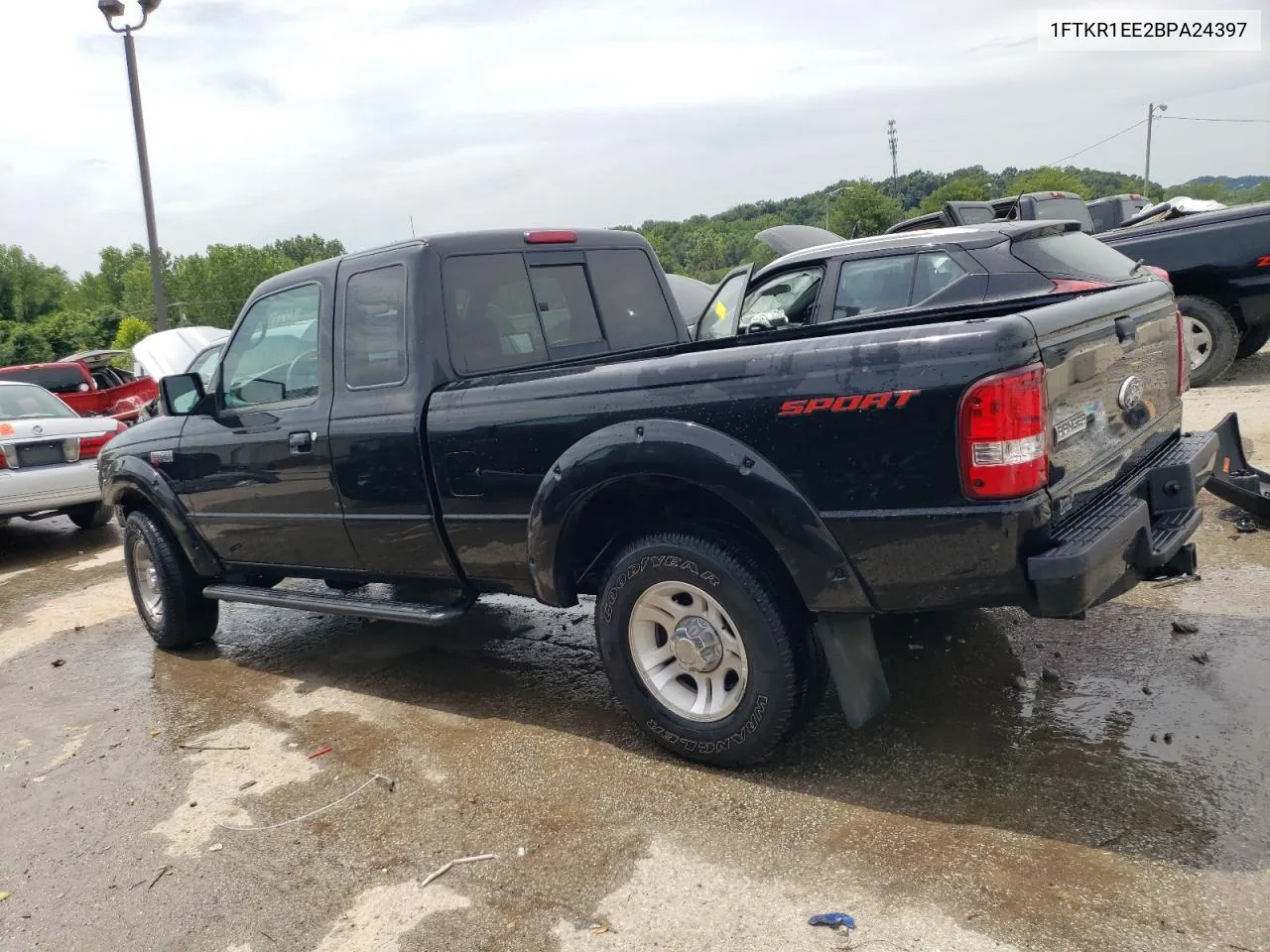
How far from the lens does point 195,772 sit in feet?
13.5

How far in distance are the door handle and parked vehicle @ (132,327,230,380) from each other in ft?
34.1

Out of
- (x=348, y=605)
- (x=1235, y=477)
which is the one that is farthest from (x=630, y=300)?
(x=1235, y=477)

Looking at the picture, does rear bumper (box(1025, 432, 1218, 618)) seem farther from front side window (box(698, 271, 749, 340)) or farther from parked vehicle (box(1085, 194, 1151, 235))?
parked vehicle (box(1085, 194, 1151, 235))

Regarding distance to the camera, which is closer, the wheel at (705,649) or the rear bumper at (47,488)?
the wheel at (705,649)

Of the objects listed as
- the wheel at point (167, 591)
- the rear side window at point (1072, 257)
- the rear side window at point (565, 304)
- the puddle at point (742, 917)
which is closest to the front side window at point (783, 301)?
the rear side window at point (1072, 257)

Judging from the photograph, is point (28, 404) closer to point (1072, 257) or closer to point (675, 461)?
point (675, 461)

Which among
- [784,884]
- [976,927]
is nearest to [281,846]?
[784,884]

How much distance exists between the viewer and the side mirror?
17.3 ft

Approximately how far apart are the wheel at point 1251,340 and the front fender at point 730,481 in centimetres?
786

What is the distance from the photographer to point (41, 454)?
8930 mm

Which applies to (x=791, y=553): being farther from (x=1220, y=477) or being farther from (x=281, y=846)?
(x=1220, y=477)

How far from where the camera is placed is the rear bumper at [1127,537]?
280 centimetres

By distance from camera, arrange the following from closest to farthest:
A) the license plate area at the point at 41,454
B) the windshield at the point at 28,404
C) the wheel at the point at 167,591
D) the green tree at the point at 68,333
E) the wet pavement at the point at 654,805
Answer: the wet pavement at the point at 654,805
the wheel at the point at 167,591
the license plate area at the point at 41,454
the windshield at the point at 28,404
the green tree at the point at 68,333

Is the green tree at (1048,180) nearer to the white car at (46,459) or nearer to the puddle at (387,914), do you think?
Result: the white car at (46,459)
